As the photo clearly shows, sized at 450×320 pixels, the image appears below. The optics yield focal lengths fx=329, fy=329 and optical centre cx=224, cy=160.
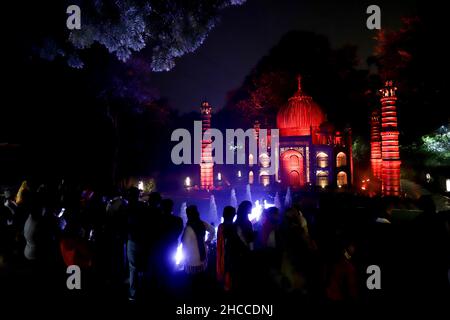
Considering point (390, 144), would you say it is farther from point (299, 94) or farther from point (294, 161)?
point (299, 94)

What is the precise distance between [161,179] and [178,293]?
2709 centimetres

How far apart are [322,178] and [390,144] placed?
25.6 feet

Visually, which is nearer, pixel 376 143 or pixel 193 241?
pixel 193 241

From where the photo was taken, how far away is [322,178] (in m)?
28.4

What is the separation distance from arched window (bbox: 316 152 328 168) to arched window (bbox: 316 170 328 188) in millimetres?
529

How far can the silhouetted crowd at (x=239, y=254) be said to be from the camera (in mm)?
4785

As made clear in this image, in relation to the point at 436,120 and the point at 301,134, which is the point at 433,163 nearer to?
the point at 436,120

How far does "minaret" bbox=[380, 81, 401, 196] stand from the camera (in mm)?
21078

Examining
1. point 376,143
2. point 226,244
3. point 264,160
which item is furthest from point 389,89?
point 226,244

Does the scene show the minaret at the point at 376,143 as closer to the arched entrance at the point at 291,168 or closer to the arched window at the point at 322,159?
the arched window at the point at 322,159

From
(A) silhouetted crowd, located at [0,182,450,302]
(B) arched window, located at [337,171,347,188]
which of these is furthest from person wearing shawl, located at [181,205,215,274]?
(B) arched window, located at [337,171,347,188]

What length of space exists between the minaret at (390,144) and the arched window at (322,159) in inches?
271

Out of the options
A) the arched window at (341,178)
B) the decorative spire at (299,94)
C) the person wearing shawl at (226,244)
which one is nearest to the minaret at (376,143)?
the arched window at (341,178)

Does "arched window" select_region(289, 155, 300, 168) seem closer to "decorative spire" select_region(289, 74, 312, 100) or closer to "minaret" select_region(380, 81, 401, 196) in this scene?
"decorative spire" select_region(289, 74, 312, 100)
